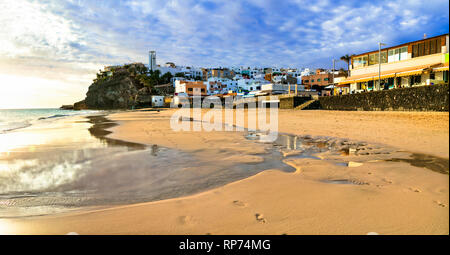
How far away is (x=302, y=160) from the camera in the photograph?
538 centimetres

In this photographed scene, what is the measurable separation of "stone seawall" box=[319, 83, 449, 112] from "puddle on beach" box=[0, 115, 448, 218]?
10.6 meters

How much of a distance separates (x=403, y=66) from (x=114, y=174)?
30265 mm

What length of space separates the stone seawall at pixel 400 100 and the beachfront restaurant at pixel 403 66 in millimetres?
4921

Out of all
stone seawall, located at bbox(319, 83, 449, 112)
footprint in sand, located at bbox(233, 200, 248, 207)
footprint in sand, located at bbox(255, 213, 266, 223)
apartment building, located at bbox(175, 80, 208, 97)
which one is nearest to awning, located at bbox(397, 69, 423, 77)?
stone seawall, located at bbox(319, 83, 449, 112)

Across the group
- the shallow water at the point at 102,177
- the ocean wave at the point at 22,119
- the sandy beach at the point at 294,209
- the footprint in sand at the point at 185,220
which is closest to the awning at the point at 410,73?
the shallow water at the point at 102,177

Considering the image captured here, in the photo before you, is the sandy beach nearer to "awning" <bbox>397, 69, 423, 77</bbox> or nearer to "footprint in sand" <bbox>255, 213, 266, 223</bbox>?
"footprint in sand" <bbox>255, 213, 266, 223</bbox>

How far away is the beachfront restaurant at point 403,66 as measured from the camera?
68.7 feet

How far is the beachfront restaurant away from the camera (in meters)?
20.9

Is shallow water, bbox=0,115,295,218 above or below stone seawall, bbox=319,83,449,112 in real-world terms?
below

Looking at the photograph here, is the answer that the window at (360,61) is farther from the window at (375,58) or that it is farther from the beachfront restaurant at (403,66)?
the window at (375,58)

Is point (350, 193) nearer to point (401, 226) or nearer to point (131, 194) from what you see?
point (401, 226)

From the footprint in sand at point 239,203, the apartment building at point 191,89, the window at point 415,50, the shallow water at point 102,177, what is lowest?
the shallow water at point 102,177

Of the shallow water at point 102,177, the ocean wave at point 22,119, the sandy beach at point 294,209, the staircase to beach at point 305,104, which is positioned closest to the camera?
the sandy beach at point 294,209

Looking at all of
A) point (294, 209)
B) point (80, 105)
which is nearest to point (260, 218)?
point (294, 209)
